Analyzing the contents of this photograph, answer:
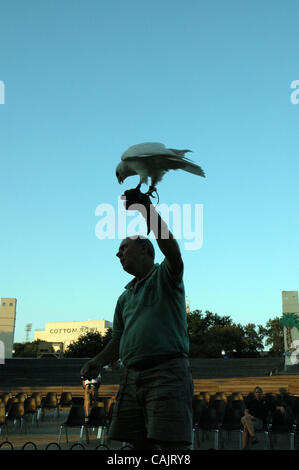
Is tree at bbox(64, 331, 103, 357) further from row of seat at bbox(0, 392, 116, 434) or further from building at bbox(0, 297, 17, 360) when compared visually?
row of seat at bbox(0, 392, 116, 434)

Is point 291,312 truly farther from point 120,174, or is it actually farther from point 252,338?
point 120,174

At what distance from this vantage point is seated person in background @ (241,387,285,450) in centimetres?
805

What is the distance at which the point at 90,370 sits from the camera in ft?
9.00

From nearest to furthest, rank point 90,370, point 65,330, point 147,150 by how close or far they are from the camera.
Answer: point 147,150 → point 90,370 → point 65,330

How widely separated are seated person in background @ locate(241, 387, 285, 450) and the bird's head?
6.79 m

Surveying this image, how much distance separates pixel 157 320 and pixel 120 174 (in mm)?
788

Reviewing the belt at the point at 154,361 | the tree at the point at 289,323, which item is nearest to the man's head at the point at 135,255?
the belt at the point at 154,361

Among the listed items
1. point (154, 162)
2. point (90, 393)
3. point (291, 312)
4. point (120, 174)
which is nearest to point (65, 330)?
point (291, 312)

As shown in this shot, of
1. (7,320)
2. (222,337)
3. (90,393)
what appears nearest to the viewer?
(90,393)

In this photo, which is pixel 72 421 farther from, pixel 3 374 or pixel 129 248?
pixel 3 374

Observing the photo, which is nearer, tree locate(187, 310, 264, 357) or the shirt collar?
the shirt collar

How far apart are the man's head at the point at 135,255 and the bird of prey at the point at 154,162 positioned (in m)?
0.46

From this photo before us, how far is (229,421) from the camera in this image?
8.02 meters

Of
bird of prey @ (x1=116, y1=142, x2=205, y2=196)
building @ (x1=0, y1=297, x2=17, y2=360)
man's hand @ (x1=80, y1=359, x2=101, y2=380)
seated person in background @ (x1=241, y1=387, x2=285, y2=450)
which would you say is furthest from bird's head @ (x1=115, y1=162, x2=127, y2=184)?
building @ (x1=0, y1=297, x2=17, y2=360)
